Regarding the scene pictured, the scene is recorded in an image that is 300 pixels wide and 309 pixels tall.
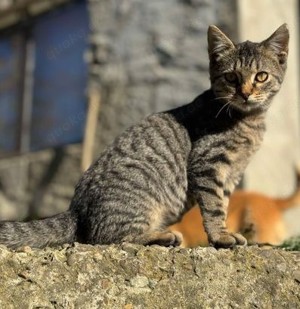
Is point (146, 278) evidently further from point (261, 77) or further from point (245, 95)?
point (261, 77)

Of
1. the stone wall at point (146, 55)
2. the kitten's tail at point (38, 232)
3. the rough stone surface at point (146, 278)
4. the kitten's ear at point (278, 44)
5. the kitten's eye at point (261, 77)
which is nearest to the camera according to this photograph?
the rough stone surface at point (146, 278)

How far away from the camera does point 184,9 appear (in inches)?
413

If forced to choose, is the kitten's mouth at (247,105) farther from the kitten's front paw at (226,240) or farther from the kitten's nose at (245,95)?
the kitten's front paw at (226,240)

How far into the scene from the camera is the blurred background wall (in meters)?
10.2

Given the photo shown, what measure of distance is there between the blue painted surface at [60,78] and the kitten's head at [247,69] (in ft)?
20.4

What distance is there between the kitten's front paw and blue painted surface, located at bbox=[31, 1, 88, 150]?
670cm

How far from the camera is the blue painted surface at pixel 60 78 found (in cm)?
1138

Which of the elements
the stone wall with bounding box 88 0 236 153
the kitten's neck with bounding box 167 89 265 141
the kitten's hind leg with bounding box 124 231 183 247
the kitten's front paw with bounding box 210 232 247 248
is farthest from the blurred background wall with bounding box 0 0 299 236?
the kitten's hind leg with bounding box 124 231 183 247

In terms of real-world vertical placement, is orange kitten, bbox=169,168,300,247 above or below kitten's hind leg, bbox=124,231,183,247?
below

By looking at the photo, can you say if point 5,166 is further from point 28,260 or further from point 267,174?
point 28,260

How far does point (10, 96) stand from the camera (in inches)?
484

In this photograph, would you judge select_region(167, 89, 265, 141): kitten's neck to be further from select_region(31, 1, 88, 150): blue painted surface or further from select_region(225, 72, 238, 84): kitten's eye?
select_region(31, 1, 88, 150): blue painted surface

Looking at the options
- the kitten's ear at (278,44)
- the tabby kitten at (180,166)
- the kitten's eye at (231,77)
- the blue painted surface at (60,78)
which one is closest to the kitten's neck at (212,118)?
the tabby kitten at (180,166)

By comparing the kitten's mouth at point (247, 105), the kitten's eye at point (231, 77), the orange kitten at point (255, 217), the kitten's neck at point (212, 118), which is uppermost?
the kitten's eye at point (231, 77)
